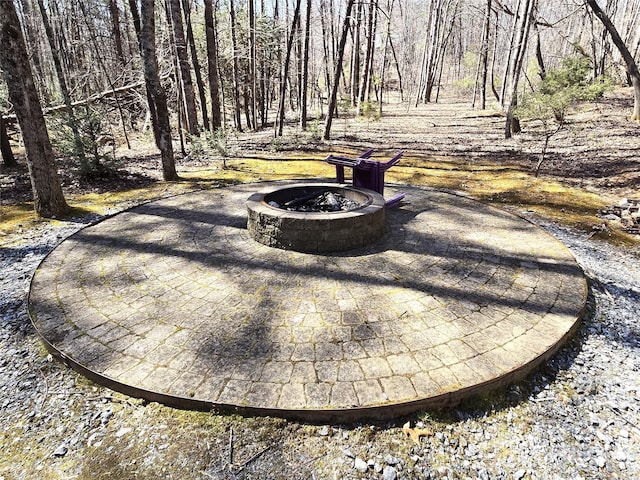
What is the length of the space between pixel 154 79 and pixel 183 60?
13.1 ft

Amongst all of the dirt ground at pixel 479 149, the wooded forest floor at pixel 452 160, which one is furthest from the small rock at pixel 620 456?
the dirt ground at pixel 479 149

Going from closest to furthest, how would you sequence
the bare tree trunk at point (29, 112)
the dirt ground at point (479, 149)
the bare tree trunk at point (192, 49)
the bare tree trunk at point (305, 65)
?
the bare tree trunk at point (29, 112)
the dirt ground at point (479, 149)
the bare tree trunk at point (192, 49)
the bare tree trunk at point (305, 65)

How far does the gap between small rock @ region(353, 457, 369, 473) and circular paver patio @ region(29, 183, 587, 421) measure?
11.1 inches

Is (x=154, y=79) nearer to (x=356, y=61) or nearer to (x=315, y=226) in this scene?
(x=315, y=226)

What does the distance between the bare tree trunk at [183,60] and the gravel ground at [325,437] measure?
31.5ft

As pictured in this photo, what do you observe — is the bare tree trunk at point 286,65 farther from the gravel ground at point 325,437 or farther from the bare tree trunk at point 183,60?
the gravel ground at point 325,437

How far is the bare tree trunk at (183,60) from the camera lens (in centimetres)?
1009

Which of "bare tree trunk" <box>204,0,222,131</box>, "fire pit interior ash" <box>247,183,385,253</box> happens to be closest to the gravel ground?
"fire pit interior ash" <box>247,183,385,253</box>

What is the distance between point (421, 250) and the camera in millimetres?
Answer: 4723

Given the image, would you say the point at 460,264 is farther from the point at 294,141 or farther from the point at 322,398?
the point at 294,141

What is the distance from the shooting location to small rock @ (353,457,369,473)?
2.22m

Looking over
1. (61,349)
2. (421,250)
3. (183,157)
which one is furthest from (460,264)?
(183,157)

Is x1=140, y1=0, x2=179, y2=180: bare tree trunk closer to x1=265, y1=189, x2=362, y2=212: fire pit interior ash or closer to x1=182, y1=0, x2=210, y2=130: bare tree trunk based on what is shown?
x1=182, y1=0, x2=210, y2=130: bare tree trunk

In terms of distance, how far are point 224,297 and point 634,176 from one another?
30.8 ft
